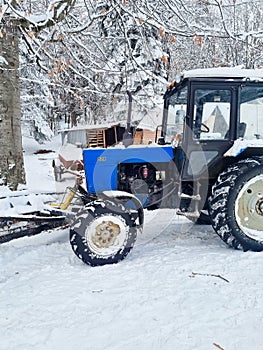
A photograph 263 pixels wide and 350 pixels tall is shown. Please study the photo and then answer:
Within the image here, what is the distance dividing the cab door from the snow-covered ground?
3.57 feet

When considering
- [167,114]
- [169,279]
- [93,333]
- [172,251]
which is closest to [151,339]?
[93,333]

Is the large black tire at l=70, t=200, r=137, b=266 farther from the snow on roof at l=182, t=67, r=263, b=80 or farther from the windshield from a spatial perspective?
the snow on roof at l=182, t=67, r=263, b=80

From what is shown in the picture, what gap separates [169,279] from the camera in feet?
12.1

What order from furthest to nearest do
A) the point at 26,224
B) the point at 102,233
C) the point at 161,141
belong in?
the point at 161,141, the point at 26,224, the point at 102,233

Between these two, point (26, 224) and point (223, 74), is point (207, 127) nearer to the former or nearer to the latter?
point (223, 74)

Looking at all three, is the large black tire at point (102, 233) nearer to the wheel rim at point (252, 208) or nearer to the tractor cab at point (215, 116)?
the tractor cab at point (215, 116)

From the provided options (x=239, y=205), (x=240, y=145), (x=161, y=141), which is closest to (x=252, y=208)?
(x=239, y=205)

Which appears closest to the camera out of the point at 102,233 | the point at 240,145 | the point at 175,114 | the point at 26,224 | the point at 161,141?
the point at 102,233

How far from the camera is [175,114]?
5.20 meters

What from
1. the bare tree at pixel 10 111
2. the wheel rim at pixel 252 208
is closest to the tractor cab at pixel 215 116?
the wheel rim at pixel 252 208

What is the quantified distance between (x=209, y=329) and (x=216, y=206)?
190cm

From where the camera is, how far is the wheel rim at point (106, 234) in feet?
13.6

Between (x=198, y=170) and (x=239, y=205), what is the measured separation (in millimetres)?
668

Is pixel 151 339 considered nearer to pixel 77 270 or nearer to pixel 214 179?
pixel 77 270
